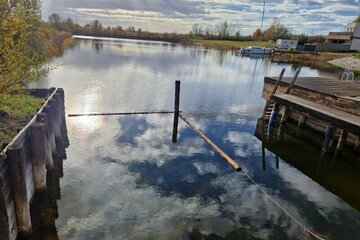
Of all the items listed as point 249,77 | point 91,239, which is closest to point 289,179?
point 91,239

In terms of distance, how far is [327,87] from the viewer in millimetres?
19781

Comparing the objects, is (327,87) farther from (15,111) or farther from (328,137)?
(15,111)

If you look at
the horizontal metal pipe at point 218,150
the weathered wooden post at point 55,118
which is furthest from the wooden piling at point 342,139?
the weathered wooden post at point 55,118

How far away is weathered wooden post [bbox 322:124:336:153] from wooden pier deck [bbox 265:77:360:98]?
2741mm

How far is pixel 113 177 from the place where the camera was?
493 inches

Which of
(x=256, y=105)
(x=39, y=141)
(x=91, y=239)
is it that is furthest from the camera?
(x=256, y=105)

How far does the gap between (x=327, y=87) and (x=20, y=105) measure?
62.4 feet

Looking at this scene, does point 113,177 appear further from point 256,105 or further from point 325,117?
point 256,105

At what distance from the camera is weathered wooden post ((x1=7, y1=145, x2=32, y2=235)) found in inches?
301

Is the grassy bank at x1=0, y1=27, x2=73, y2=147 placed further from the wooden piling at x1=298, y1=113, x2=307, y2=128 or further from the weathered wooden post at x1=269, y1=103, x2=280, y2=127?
the wooden piling at x1=298, y1=113, x2=307, y2=128

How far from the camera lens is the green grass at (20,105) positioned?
44.1 ft

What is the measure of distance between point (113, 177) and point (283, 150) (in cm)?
1014

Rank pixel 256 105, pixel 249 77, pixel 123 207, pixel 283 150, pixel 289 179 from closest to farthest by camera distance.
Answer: pixel 123 207 < pixel 289 179 < pixel 283 150 < pixel 256 105 < pixel 249 77

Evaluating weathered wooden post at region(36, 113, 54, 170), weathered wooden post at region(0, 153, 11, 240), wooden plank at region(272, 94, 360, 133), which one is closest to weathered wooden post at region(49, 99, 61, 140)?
weathered wooden post at region(36, 113, 54, 170)
